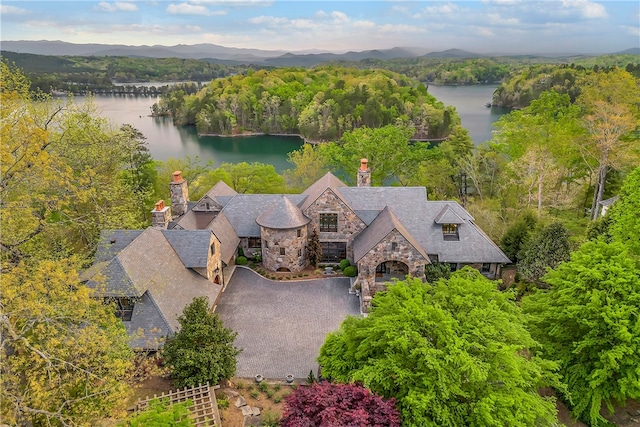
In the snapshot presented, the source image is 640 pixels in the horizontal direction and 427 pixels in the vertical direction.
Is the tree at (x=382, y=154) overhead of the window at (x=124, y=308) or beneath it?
overhead

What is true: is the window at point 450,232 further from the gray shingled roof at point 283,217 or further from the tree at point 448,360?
the tree at point 448,360

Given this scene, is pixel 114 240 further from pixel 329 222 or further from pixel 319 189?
pixel 319 189

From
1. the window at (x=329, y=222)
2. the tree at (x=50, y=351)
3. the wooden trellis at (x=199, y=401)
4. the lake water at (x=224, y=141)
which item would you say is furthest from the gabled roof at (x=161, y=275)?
the lake water at (x=224, y=141)

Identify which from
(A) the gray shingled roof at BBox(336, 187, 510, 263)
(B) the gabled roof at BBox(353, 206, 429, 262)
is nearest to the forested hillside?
(A) the gray shingled roof at BBox(336, 187, 510, 263)

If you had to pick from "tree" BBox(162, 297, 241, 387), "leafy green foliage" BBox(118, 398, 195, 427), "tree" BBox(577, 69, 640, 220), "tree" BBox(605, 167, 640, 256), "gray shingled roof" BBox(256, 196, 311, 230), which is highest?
"tree" BBox(577, 69, 640, 220)

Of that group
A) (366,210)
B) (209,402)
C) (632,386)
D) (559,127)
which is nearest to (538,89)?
(559,127)

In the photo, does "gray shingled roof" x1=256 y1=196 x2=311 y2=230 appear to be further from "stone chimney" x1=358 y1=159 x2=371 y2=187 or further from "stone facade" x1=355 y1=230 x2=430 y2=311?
"stone chimney" x1=358 y1=159 x2=371 y2=187

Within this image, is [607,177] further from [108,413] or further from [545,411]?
[108,413]
